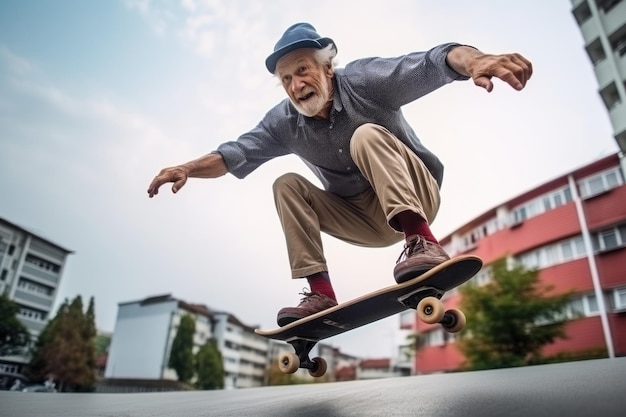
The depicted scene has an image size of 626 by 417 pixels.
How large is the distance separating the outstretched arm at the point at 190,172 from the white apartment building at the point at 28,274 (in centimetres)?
4769

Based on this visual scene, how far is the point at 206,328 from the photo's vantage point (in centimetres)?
5991

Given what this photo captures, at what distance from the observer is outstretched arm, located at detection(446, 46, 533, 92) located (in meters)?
1.70

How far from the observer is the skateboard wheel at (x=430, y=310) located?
6.60 ft

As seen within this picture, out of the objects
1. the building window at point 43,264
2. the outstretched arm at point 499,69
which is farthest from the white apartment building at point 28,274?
the outstretched arm at point 499,69

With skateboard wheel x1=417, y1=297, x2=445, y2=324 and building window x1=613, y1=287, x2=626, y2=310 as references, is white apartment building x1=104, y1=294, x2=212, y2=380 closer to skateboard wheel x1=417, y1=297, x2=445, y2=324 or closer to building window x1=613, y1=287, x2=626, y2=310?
building window x1=613, y1=287, x2=626, y2=310

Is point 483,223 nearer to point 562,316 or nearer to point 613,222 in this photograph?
point 613,222

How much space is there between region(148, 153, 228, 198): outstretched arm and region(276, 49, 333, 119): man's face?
71 cm

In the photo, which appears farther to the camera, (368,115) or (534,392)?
(368,115)

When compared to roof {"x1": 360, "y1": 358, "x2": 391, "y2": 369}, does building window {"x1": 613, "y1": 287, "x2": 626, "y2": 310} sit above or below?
above

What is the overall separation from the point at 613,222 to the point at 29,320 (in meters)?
52.9

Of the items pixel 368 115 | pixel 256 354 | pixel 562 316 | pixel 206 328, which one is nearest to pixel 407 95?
pixel 368 115

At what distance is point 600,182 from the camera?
21.2 m

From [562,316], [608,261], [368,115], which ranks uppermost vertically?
[608,261]

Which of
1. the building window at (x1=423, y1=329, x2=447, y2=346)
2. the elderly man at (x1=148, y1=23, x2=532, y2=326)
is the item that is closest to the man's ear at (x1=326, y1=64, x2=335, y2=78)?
the elderly man at (x1=148, y1=23, x2=532, y2=326)
